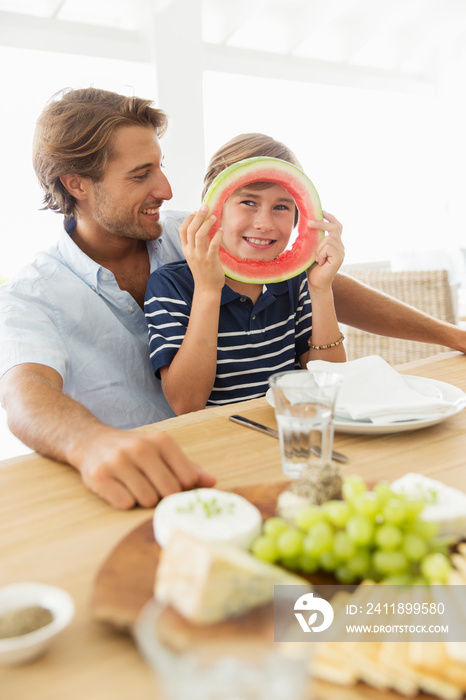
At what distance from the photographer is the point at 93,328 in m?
1.99

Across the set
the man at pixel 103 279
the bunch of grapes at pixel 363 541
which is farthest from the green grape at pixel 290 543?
the man at pixel 103 279

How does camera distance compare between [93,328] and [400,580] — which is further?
[93,328]

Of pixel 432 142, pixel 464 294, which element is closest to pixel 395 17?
pixel 432 142

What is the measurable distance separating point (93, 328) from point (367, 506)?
1452 millimetres

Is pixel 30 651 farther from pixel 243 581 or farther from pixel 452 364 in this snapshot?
pixel 452 364

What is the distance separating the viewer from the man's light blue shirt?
75.0 inches

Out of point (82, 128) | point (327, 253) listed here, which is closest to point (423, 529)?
point (327, 253)

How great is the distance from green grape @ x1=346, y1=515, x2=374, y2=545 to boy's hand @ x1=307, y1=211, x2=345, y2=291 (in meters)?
1.18

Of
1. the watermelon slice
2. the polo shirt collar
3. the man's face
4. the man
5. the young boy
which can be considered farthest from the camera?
the man's face

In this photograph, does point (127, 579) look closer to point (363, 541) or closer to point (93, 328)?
point (363, 541)

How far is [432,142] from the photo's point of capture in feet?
27.4

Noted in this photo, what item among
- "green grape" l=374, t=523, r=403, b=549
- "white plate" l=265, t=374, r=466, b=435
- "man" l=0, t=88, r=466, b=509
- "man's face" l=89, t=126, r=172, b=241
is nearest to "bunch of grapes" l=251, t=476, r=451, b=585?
"green grape" l=374, t=523, r=403, b=549

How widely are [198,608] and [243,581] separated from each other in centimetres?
8

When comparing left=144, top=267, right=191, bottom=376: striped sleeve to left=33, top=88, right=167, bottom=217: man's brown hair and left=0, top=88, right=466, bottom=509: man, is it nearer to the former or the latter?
left=0, top=88, right=466, bottom=509: man
